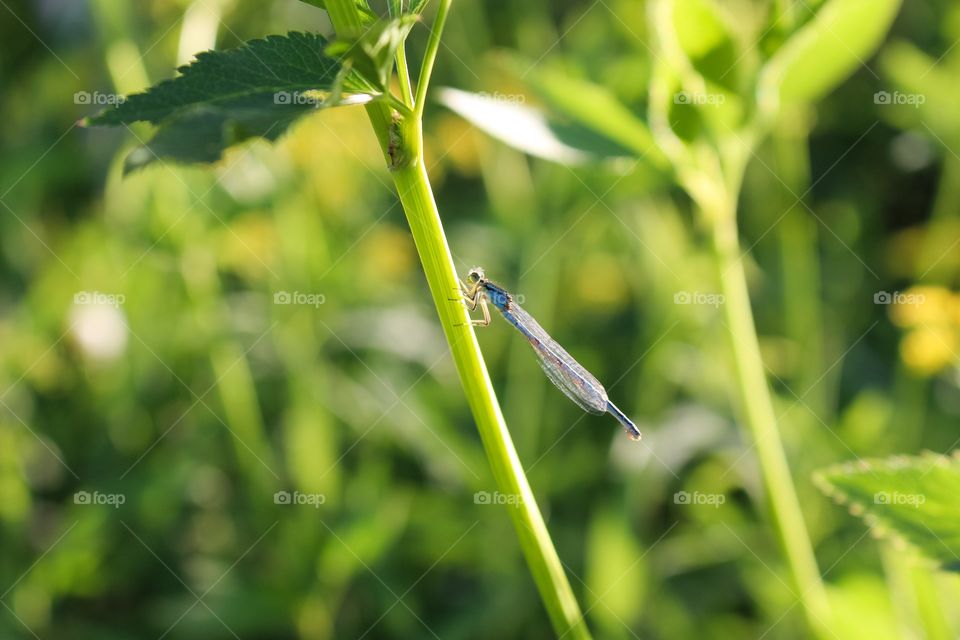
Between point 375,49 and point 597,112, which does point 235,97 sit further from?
point 597,112

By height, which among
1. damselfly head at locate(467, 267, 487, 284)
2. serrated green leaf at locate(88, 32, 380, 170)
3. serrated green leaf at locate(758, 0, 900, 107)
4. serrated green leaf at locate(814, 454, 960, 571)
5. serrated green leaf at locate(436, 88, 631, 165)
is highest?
serrated green leaf at locate(758, 0, 900, 107)

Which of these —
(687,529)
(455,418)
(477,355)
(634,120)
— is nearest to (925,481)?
(477,355)

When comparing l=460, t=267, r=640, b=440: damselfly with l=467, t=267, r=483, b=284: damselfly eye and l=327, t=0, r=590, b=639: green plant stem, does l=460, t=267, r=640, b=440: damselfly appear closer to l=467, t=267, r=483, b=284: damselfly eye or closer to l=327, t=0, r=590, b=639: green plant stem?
l=467, t=267, r=483, b=284: damselfly eye

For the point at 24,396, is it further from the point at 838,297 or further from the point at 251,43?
the point at 838,297

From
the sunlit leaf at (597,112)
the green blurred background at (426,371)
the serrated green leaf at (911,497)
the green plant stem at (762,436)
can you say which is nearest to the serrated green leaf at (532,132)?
the sunlit leaf at (597,112)

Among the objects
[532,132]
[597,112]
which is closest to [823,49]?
[597,112]

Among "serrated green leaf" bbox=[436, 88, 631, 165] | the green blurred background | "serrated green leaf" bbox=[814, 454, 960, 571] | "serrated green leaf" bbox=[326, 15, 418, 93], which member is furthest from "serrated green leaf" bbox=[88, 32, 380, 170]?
the green blurred background

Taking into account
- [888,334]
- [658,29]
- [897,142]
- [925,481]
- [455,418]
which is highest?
[897,142]
